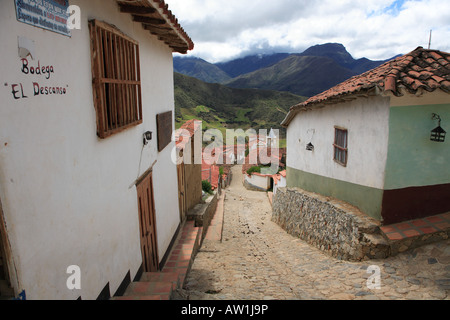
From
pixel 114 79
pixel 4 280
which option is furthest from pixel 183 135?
pixel 4 280

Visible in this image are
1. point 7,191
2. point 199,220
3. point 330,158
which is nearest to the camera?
point 7,191

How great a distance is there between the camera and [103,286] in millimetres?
3504

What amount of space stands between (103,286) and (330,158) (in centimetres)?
688

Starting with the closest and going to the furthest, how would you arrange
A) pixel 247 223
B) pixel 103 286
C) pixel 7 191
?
pixel 7 191 → pixel 103 286 → pixel 247 223

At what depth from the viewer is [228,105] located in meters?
72.3

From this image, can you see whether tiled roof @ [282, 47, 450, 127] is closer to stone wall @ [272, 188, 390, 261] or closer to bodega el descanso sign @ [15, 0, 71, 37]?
stone wall @ [272, 188, 390, 261]

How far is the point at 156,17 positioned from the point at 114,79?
4.70 ft

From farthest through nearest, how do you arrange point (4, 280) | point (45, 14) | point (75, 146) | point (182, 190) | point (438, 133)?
1. point (182, 190)
2. point (438, 133)
3. point (75, 146)
4. point (45, 14)
5. point (4, 280)

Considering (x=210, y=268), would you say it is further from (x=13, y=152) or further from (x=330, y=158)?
(x=13, y=152)

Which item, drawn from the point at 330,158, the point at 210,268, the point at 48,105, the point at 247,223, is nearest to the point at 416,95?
the point at 330,158

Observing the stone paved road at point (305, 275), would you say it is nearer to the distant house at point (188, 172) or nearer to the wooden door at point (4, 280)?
the distant house at point (188, 172)

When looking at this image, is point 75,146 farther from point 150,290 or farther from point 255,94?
point 255,94

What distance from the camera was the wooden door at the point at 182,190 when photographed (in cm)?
898

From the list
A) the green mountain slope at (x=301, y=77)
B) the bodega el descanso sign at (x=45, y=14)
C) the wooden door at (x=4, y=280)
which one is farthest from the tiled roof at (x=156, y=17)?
the green mountain slope at (x=301, y=77)
